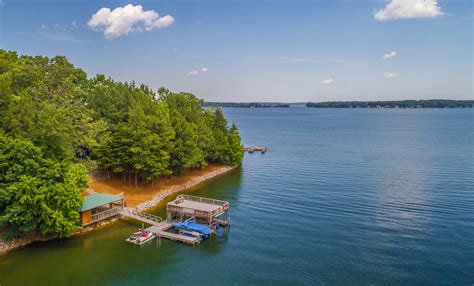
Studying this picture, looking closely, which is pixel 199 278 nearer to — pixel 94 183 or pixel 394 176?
pixel 94 183

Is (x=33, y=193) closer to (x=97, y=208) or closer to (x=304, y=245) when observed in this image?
(x=97, y=208)

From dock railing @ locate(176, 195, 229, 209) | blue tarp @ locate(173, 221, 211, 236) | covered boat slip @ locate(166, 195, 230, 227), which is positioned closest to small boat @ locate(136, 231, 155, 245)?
blue tarp @ locate(173, 221, 211, 236)

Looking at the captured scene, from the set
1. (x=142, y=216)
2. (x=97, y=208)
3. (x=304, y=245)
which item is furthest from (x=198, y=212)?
(x=304, y=245)

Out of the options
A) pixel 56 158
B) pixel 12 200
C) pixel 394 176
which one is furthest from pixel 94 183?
pixel 394 176

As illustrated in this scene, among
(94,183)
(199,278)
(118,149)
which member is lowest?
(199,278)

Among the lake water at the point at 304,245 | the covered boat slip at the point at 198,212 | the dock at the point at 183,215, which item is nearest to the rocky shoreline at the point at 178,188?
the lake water at the point at 304,245

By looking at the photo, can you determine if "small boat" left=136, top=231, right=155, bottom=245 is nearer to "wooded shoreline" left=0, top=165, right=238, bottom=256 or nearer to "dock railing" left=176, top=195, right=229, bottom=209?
"wooded shoreline" left=0, top=165, right=238, bottom=256
